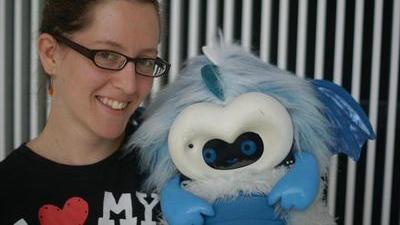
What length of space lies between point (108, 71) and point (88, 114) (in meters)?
0.09

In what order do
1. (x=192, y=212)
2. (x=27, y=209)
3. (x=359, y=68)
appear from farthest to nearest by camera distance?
(x=359, y=68)
(x=27, y=209)
(x=192, y=212)

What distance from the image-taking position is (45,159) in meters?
0.84

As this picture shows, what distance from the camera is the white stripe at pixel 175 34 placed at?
1472mm

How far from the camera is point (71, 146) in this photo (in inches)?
34.5

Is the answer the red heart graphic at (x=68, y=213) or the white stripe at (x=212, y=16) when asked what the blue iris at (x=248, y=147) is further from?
the white stripe at (x=212, y=16)

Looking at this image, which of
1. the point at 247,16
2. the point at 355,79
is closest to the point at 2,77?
the point at 247,16

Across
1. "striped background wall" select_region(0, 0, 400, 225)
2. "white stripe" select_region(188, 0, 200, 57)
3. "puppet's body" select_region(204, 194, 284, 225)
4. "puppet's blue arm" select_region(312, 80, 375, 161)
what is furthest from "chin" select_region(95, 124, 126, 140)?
"white stripe" select_region(188, 0, 200, 57)

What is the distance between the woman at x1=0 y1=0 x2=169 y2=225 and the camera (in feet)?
2.60

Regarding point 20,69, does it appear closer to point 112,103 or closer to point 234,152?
point 112,103

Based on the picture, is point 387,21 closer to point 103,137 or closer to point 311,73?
point 311,73

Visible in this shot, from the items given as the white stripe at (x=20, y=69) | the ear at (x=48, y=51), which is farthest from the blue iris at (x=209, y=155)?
the white stripe at (x=20, y=69)

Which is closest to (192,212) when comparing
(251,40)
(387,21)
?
(251,40)

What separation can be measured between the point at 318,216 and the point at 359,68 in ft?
2.60

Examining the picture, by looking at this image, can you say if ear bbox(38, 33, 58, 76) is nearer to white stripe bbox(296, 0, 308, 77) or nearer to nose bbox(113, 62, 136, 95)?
nose bbox(113, 62, 136, 95)
